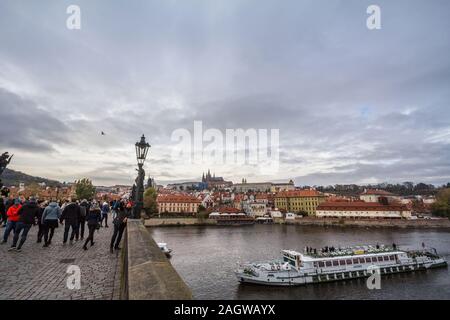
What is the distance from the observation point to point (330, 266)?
28.1 meters

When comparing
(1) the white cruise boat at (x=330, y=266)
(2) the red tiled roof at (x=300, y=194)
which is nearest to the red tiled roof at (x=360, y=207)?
(2) the red tiled roof at (x=300, y=194)

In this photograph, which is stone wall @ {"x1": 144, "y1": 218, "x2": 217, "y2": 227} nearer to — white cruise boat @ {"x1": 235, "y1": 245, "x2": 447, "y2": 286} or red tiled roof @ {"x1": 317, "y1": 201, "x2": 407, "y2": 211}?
red tiled roof @ {"x1": 317, "y1": 201, "x2": 407, "y2": 211}

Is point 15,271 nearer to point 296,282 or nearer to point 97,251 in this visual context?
point 97,251

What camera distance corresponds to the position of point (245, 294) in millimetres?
22797

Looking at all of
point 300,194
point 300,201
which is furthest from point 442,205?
point 300,194

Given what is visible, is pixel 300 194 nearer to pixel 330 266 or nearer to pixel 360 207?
pixel 360 207

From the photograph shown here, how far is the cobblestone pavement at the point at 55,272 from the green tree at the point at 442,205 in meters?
104

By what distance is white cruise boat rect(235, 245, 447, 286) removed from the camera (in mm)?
25969

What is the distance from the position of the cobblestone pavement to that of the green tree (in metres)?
104

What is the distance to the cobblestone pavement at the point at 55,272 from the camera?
475 centimetres

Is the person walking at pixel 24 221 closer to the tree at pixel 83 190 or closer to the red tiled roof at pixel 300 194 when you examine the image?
the tree at pixel 83 190

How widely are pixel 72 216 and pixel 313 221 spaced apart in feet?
268

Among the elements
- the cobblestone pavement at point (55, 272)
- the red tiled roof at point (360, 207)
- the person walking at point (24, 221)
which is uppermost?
the person walking at point (24, 221)

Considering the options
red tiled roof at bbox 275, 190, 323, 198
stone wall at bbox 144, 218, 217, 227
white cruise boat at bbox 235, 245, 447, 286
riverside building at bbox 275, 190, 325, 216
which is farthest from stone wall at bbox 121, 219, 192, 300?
red tiled roof at bbox 275, 190, 323, 198
